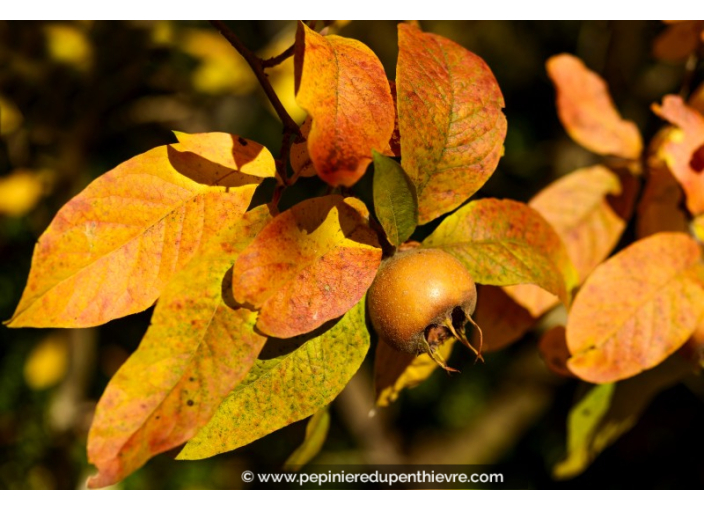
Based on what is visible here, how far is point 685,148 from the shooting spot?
3.08 ft

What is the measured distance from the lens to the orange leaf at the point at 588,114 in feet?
3.68

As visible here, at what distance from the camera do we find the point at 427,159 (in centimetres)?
70

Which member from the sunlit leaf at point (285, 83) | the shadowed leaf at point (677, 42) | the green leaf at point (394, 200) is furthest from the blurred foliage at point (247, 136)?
the green leaf at point (394, 200)

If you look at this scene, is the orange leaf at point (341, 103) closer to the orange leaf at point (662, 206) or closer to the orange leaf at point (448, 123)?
the orange leaf at point (448, 123)

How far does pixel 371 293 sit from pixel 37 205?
1275 mm

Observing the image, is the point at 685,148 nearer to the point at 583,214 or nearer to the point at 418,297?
the point at 583,214

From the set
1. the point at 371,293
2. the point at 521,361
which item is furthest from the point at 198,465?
the point at 371,293

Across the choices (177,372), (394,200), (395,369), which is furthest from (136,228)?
(395,369)

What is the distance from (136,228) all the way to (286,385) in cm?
22

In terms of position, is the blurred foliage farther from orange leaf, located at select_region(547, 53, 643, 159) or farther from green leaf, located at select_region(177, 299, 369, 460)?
green leaf, located at select_region(177, 299, 369, 460)


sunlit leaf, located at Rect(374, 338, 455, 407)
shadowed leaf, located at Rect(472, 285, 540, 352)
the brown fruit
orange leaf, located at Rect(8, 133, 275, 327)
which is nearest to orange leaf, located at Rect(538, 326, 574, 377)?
shadowed leaf, located at Rect(472, 285, 540, 352)

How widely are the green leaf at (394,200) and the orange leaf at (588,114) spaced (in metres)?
0.54

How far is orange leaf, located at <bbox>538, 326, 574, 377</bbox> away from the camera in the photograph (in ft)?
3.08

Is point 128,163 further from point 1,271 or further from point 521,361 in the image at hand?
point 1,271
